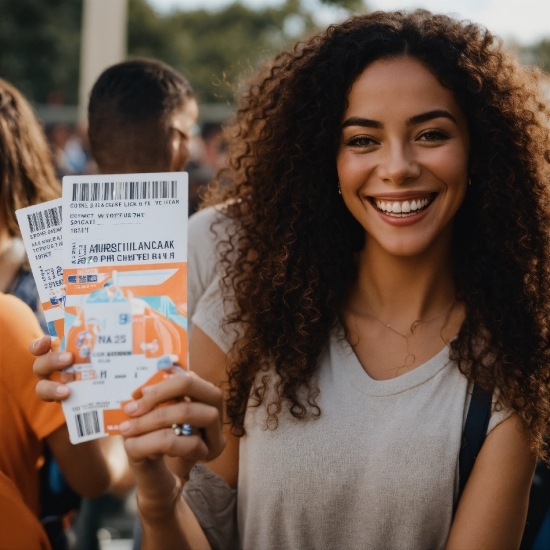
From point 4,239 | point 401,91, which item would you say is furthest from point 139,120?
point 401,91

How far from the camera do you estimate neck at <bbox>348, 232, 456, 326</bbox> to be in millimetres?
2072

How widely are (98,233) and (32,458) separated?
0.71m

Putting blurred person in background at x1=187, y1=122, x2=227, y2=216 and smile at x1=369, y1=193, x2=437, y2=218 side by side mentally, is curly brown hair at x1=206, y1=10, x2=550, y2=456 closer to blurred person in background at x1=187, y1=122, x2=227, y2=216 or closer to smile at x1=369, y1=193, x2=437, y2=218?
smile at x1=369, y1=193, x2=437, y2=218

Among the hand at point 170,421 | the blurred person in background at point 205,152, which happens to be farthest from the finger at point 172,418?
the blurred person in background at point 205,152

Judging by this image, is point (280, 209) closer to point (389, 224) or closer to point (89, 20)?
point (389, 224)

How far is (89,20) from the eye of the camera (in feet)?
29.0

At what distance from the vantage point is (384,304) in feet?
6.92

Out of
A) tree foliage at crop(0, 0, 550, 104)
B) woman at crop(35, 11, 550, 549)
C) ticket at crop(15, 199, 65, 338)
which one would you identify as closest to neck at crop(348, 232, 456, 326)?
woman at crop(35, 11, 550, 549)

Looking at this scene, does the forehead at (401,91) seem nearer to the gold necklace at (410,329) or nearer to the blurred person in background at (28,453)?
the gold necklace at (410,329)

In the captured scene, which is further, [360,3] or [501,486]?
[360,3]

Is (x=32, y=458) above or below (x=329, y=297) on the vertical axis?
below

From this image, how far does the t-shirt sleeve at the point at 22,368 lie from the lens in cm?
175

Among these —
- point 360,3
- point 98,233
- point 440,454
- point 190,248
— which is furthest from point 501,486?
point 360,3

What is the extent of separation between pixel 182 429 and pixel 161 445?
0.05 meters
